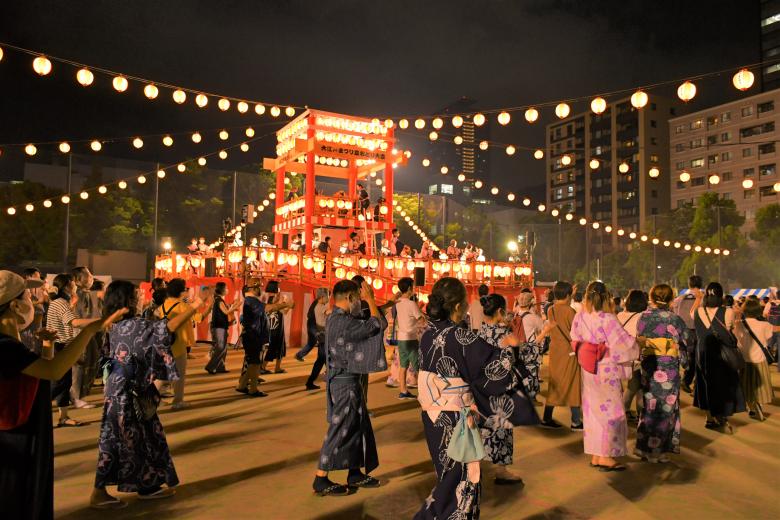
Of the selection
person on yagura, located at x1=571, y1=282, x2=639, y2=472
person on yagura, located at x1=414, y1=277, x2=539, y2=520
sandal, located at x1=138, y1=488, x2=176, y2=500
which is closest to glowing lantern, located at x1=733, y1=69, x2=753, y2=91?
person on yagura, located at x1=571, y1=282, x2=639, y2=472

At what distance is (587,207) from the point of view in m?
Answer: 70.2

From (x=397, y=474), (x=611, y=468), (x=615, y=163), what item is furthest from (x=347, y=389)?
(x=615, y=163)

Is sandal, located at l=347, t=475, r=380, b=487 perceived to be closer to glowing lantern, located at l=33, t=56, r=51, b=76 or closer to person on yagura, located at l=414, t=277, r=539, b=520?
person on yagura, located at l=414, t=277, r=539, b=520

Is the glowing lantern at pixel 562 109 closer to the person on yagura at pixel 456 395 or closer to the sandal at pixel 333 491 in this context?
the sandal at pixel 333 491

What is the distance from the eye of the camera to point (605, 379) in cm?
526

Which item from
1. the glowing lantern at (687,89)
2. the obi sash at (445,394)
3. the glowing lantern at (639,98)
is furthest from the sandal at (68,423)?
the glowing lantern at (687,89)

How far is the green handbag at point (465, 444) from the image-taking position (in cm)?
324

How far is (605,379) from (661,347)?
0.85 m

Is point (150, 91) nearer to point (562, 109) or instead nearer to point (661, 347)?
point (562, 109)

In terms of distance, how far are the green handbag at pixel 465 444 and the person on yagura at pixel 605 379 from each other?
2367 mm

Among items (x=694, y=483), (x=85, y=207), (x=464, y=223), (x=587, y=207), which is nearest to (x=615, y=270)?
(x=464, y=223)

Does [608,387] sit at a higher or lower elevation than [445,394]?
lower

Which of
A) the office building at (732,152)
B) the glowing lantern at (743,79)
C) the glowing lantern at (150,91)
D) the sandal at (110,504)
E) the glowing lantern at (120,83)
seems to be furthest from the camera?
the office building at (732,152)

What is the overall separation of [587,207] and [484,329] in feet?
230
